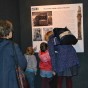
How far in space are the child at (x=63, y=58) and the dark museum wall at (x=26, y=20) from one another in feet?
2.58

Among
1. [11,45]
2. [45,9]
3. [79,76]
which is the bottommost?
[79,76]

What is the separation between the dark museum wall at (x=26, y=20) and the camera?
7315 millimetres

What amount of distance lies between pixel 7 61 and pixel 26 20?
2.99 meters

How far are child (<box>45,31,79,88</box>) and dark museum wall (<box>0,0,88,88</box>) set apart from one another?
0.79 m

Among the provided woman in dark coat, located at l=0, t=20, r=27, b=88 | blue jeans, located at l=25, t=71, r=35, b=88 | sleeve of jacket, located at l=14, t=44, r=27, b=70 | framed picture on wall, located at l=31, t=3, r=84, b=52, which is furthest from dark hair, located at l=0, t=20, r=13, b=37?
framed picture on wall, located at l=31, t=3, r=84, b=52

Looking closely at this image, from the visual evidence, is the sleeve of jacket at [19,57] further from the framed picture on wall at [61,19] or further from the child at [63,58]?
the framed picture on wall at [61,19]

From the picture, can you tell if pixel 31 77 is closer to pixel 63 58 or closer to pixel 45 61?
pixel 45 61

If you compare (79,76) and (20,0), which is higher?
(20,0)

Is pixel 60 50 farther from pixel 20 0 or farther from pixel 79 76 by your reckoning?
pixel 20 0

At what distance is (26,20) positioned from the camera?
302 inches

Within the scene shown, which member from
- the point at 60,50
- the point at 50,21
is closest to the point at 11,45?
the point at 60,50

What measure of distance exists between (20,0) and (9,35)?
2967mm

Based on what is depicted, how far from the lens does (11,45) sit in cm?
480

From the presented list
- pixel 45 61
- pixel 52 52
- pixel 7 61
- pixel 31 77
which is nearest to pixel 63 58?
pixel 52 52
